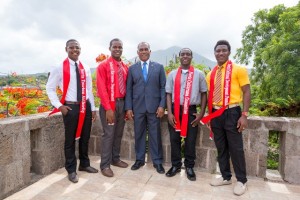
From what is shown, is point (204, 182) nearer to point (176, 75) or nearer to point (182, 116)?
point (182, 116)

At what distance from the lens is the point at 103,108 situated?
3.84m

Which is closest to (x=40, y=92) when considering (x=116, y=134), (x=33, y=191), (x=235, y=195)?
(x=116, y=134)

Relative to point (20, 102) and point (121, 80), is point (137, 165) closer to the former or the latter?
point (121, 80)

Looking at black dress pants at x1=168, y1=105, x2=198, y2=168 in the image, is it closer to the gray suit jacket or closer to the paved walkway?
the paved walkway

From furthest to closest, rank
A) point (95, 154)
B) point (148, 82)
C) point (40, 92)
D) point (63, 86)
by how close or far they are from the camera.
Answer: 1. point (40, 92)
2. point (95, 154)
3. point (148, 82)
4. point (63, 86)

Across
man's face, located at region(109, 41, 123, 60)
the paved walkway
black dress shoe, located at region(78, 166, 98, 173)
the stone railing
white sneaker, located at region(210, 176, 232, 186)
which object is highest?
man's face, located at region(109, 41, 123, 60)

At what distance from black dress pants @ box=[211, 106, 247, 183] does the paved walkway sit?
0.82ft

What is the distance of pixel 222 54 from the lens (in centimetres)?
332

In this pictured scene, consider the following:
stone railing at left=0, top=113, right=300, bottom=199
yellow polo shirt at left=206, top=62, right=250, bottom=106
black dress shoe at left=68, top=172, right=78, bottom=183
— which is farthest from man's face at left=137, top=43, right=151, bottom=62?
black dress shoe at left=68, top=172, right=78, bottom=183

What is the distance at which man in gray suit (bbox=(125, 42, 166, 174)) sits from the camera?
3828mm

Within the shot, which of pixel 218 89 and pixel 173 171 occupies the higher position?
pixel 218 89

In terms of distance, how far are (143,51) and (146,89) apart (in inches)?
21.5

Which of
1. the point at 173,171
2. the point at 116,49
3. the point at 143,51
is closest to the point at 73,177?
the point at 173,171

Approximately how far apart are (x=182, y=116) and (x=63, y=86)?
1604mm
